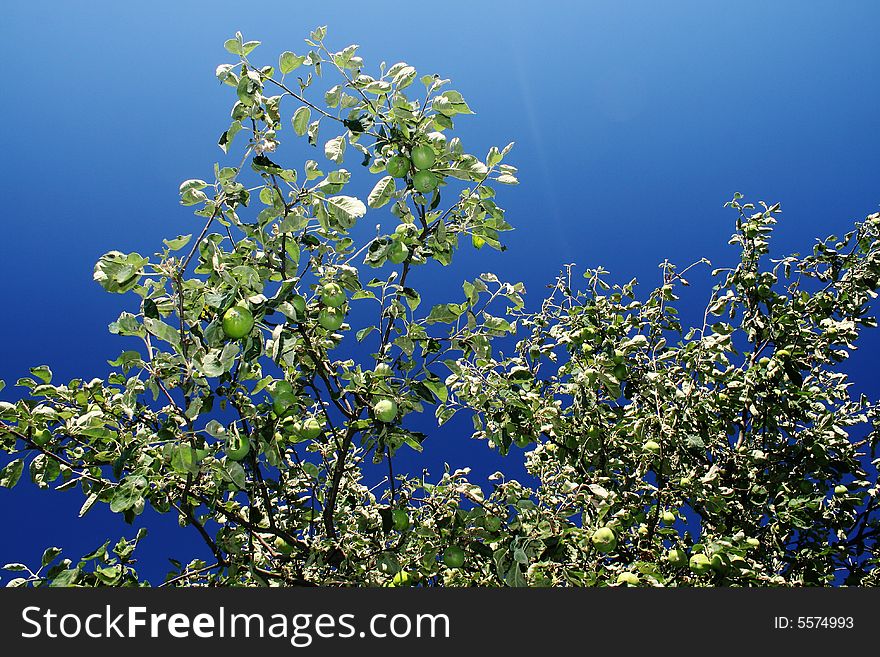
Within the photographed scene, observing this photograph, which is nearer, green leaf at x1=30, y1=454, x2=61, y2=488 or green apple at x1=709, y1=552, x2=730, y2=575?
green apple at x1=709, y1=552, x2=730, y2=575

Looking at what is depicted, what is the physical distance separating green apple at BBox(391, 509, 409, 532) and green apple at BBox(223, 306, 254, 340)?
1.60 m

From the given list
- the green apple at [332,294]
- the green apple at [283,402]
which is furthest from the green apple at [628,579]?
the green apple at [332,294]

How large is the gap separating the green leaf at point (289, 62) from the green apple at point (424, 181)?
2.76ft

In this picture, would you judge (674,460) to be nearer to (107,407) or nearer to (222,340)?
(222,340)

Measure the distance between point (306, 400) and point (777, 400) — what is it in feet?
14.7

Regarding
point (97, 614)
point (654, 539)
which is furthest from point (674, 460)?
point (97, 614)

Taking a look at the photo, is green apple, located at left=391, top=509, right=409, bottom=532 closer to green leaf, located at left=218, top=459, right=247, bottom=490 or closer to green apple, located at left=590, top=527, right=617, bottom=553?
green leaf, located at left=218, top=459, right=247, bottom=490

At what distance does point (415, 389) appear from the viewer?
10.2 ft

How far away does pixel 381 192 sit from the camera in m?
2.97

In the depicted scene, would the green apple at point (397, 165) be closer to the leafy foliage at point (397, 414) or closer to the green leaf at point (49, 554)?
the leafy foliage at point (397, 414)

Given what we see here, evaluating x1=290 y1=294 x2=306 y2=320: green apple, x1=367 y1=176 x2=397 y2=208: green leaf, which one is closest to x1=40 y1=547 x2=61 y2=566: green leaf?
x1=290 y1=294 x2=306 y2=320: green apple

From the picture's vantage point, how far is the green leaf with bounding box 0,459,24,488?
3.44 meters

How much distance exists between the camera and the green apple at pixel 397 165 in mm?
2936

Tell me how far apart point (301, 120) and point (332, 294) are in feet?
3.20
